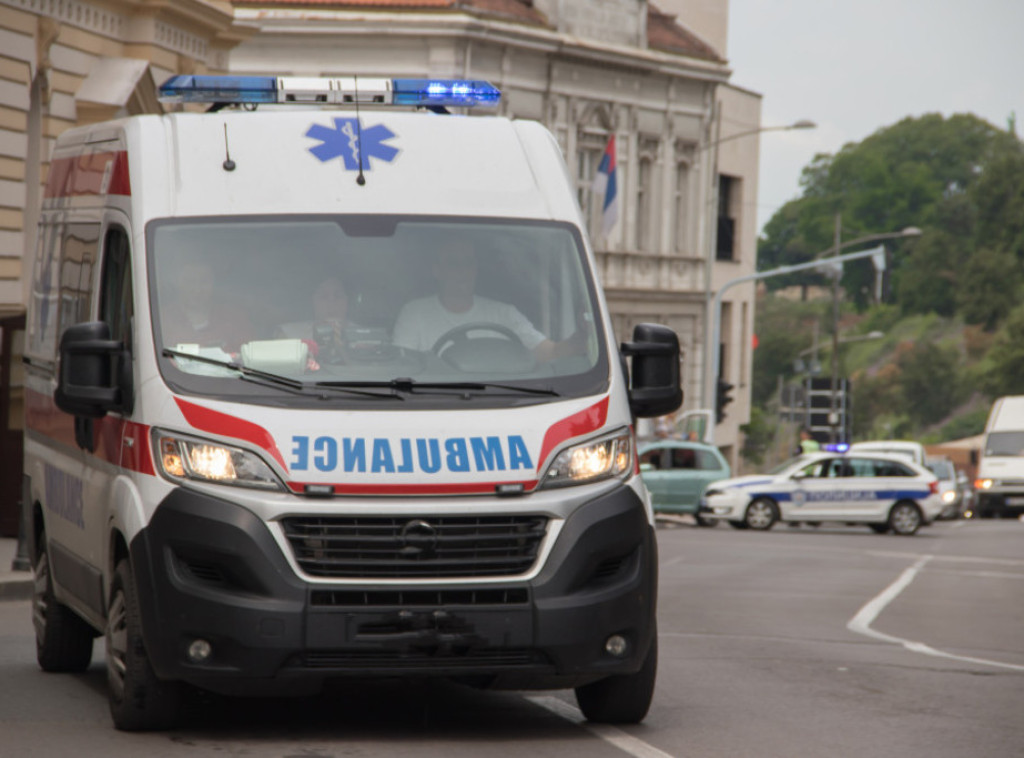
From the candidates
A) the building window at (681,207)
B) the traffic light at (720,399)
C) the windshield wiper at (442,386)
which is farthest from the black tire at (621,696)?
the building window at (681,207)

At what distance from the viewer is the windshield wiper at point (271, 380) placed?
8.07m

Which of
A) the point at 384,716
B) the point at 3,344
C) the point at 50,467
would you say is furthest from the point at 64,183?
the point at 3,344

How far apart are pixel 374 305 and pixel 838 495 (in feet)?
93.3

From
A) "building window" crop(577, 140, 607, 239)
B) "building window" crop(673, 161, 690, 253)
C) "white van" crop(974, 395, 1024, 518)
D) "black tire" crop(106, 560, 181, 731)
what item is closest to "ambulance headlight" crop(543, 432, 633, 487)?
"black tire" crop(106, 560, 181, 731)

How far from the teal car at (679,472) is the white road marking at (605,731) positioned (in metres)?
27.7

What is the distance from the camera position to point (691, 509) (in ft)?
124

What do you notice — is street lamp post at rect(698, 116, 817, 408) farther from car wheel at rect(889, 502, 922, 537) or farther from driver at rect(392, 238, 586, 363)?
driver at rect(392, 238, 586, 363)

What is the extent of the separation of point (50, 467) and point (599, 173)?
3375cm

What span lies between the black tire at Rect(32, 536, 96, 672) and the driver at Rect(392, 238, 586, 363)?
285cm

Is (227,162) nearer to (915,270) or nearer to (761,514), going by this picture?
(761,514)

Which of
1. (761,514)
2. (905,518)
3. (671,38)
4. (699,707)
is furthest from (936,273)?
(699,707)

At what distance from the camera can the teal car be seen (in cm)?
3756

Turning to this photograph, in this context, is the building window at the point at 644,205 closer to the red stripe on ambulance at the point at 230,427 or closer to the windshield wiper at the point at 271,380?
the windshield wiper at the point at 271,380

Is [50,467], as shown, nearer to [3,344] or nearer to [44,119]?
[3,344]
